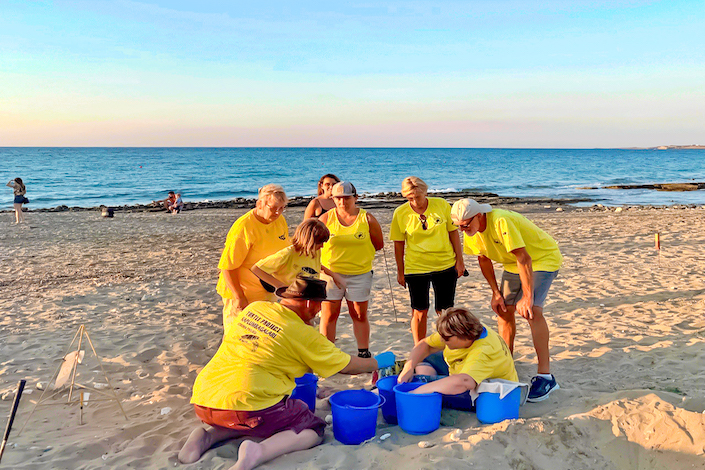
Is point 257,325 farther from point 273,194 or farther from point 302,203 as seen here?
point 302,203

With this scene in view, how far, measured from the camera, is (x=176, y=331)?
5789 millimetres

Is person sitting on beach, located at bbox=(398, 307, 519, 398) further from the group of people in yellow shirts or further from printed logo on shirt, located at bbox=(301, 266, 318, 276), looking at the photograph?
printed logo on shirt, located at bbox=(301, 266, 318, 276)

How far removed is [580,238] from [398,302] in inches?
255

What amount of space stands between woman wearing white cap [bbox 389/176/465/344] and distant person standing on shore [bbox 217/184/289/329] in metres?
1.13

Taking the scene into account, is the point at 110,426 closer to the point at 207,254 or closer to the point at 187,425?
the point at 187,425

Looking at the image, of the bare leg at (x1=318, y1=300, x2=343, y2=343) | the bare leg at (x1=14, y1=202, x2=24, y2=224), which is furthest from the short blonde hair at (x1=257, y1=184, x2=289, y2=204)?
the bare leg at (x1=14, y1=202, x2=24, y2=224)

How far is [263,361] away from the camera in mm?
3072

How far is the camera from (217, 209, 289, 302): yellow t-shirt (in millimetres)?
4004

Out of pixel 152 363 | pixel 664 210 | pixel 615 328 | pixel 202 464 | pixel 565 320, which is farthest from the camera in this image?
pixel 664 210

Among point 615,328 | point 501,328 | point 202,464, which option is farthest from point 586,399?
point 202,464

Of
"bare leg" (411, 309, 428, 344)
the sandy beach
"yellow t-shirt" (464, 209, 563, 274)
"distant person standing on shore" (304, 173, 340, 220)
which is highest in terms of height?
"distant person standing on shore" (304, 173, 340, 220)

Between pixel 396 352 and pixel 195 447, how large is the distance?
2462mm

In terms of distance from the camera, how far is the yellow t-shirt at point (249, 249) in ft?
13.1

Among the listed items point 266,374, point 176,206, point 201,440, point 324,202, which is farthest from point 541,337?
point 176,206
